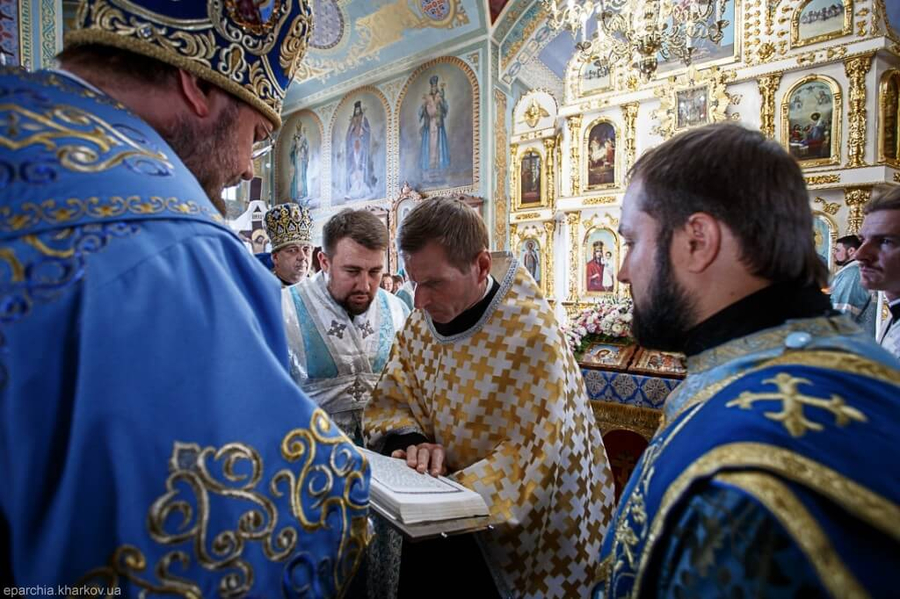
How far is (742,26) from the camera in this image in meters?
10.1

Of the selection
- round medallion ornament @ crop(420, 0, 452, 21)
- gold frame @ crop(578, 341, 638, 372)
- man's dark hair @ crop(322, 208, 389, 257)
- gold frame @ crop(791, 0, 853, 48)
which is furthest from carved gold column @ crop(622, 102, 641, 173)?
man's dark hair @ crop(322, 208, 389, 257)

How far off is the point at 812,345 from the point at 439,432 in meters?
1.41

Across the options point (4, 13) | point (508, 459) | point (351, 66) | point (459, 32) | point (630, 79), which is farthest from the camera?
point (351, 66)

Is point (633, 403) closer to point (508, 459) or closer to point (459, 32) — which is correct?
point (508, 459)

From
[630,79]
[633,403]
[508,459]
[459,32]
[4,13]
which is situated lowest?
[633,403]

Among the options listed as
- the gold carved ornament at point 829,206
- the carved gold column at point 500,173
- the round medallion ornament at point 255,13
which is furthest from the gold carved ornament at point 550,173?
the round medallion ornament at point 255,13

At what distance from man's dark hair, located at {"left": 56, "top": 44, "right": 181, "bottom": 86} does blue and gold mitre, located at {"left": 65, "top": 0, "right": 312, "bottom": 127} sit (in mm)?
19

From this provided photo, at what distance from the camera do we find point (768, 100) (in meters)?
9.66

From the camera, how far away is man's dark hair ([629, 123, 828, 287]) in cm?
97

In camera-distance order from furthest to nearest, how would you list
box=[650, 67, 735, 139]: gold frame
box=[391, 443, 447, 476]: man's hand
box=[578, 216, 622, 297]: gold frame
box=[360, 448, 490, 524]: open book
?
box=[578, 216, 622, 297]: gold frame < box=[650, 67, 735, 139]: gold frame < box=[391, 443, 447, 476]: man's hand < box=[360, 448, 490, 524]: open book

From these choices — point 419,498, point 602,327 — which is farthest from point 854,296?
point 419,498

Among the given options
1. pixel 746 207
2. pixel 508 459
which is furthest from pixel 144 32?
pixel 508 459

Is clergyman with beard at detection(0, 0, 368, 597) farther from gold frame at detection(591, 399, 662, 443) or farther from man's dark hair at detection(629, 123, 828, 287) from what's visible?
gold frame at detection(591, 399, 662, 443)

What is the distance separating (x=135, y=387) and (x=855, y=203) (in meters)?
11.3
